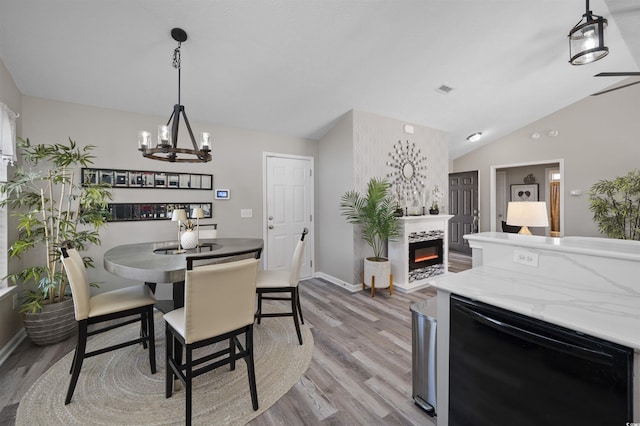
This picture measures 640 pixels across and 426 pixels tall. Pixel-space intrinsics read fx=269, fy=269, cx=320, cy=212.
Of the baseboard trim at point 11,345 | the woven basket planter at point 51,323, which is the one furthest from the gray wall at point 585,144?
the baseboard trim at point 11,345

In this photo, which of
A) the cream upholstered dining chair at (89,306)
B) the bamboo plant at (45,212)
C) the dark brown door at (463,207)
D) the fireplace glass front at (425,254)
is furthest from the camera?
the dark brown door at (463,207)

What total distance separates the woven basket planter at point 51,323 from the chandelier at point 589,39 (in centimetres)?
466

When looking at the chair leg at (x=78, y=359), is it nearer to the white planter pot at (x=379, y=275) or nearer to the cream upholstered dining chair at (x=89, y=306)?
the cream upholstered dining chair at (x=89, y=306)

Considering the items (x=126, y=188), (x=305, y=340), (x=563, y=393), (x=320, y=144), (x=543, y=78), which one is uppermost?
(x=543, y=78)

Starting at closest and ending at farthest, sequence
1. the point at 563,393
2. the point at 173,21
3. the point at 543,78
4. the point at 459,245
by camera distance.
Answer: the point at 563,393, the point at 173,21, the point at 543,78, the point at 459,245

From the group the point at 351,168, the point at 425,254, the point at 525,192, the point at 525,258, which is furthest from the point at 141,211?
the point at 525,192

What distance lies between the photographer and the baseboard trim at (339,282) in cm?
383

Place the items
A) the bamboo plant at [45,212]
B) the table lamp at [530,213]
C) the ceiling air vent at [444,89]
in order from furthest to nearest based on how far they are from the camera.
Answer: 1. the ceiling air vent at [444,89]
2. the table lamp at [530,213]
3. the bamboo plant at [45,212]

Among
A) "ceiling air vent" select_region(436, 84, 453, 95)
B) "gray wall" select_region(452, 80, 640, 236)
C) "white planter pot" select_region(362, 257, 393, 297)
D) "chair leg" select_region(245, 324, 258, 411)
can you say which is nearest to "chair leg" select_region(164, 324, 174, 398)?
"chair leg" select_region(245, 324, 258, 411)

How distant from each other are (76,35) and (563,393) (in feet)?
12.1

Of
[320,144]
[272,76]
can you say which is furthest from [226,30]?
[320,144]

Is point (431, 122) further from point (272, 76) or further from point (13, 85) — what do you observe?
point (13, 85)

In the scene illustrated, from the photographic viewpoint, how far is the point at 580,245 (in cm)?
140

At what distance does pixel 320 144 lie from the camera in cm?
448
